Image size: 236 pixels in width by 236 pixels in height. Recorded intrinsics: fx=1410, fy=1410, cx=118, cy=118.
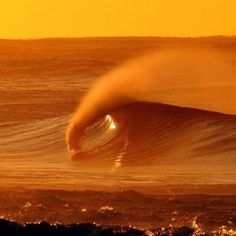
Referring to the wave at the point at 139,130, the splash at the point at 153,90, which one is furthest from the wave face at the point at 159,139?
the splash at the point at 153,90

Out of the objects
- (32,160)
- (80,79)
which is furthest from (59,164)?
(80,79)

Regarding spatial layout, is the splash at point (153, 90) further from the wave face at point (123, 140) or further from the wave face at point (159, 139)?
the wave face at point (159, 139)

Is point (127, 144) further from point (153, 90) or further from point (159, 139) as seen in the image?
point (153, 90)

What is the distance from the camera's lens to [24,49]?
8869 cm

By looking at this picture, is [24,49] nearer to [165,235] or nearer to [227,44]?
[227,44]

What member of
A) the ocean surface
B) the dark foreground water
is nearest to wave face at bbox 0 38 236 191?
the ocean surface

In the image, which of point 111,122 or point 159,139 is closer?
point 159,139

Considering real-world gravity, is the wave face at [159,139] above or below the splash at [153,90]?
below

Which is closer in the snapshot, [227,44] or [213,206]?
[213,206]

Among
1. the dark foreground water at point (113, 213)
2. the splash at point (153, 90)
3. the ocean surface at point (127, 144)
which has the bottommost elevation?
the dark foreground water at point (113, 213)

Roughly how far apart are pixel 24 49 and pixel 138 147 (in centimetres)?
6699

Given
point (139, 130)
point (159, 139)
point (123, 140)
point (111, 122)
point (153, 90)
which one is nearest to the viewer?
point (159, 139)

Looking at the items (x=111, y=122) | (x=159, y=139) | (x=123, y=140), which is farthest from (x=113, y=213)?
(x=111, y=122)

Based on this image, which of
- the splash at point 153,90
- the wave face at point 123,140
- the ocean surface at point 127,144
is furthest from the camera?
the splash at point 153,90
